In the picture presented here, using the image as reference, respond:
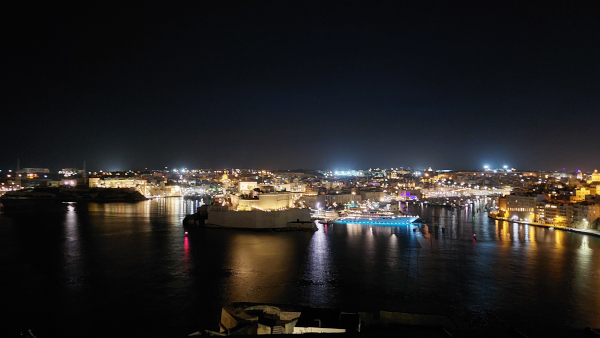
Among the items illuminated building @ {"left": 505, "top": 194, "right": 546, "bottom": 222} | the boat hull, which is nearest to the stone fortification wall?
the boat hull

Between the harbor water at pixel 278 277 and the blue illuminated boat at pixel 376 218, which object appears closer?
the harbor water at pixel 278 277

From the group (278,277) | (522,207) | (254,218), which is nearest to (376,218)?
(254,218)

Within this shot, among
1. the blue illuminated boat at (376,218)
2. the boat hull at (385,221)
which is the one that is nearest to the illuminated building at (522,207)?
the blue illuminated boat at (376,218)

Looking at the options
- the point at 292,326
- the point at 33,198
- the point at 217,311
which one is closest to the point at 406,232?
the point at 217,311

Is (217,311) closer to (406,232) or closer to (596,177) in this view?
(406,232)

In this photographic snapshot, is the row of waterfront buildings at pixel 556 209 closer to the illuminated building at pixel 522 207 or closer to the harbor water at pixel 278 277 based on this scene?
the illuminated building at pixel 522 207
